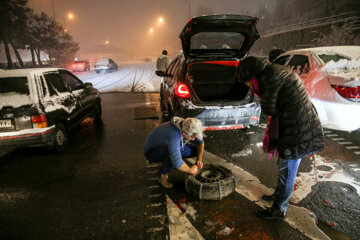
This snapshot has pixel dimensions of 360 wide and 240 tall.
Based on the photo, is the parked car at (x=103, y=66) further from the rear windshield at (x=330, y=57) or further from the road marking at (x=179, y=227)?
the road marking at (x=179, y=227)

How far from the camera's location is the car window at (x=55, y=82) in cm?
463

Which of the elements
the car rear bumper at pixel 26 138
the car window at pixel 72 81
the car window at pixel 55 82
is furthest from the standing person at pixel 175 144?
the car window at pixel 72 81

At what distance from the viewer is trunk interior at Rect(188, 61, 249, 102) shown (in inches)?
232

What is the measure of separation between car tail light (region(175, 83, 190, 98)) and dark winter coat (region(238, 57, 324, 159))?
7.14ft

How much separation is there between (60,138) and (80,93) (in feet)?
4.79

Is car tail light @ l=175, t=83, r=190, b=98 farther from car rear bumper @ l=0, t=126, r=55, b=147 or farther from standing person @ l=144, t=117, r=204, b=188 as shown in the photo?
car rear bumper @ l=0, t=126, r=55, b=147

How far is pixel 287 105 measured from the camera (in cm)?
227

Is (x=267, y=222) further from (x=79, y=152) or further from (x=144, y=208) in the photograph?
(x=79, y=152)

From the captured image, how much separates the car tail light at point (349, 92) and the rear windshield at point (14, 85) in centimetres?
535

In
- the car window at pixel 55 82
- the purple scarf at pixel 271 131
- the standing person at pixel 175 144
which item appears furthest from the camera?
the car window at pixel 55 82

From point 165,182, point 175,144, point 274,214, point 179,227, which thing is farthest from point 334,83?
point 179,227

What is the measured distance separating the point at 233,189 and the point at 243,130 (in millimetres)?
2722

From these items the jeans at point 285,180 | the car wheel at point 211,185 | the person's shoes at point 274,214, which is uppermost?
the jeans at point 285,180

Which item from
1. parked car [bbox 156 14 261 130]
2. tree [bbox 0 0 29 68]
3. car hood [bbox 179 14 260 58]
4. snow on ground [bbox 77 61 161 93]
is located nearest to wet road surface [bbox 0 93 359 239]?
parked car [bbox 156 14 261 130]
